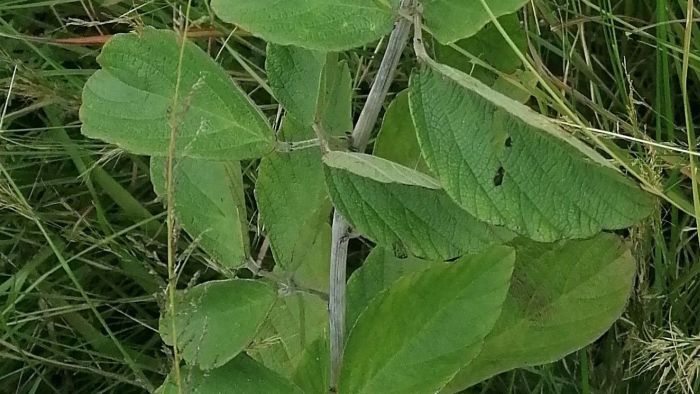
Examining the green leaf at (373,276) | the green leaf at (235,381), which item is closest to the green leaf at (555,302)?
the green leaf at (373,276)

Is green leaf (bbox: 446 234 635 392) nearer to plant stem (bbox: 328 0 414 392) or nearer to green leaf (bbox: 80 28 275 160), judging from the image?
plant stem (bbox: 328 0 414 392)

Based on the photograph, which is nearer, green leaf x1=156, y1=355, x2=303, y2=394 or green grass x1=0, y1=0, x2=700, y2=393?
green leaf x1=156, y1=355, x2=303, y2=394

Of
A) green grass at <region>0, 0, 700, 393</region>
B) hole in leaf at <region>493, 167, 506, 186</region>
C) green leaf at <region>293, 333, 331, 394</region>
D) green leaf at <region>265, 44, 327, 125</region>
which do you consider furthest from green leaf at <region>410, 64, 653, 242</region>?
green grass at <region>0, 0, 700, 393</region>

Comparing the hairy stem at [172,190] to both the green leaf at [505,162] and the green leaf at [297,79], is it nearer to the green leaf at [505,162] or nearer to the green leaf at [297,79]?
the green leaf at [297,79]

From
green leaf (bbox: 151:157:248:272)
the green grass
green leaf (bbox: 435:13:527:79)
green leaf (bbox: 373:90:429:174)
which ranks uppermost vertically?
green leaf (bbox: 435:13:527:79)

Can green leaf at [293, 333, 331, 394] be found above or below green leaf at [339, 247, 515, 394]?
below

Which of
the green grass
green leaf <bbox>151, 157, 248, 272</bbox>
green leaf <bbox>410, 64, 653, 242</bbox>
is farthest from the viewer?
the green grass

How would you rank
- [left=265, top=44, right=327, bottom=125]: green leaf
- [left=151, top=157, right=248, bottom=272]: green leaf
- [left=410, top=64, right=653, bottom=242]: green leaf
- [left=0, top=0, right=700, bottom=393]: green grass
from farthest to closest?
[left=0, top=0, right=700, bottom=393]: green grass → [left=151, top=157, right=248, bottom=272]: green leaf → [left=265, top=44, right=327, bottom=125]: green leaf → [left=410, top=64, right=653, bottom=242]: green leaf
